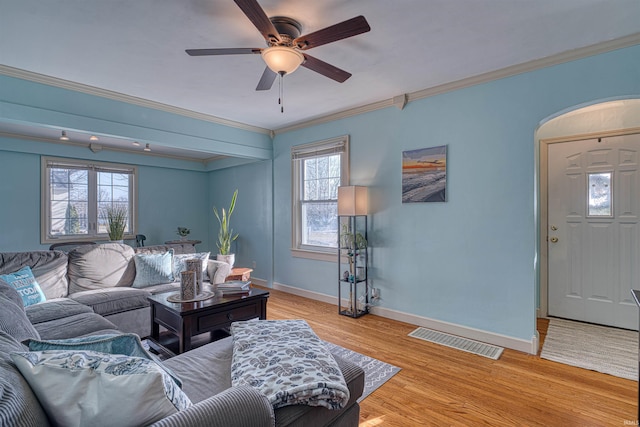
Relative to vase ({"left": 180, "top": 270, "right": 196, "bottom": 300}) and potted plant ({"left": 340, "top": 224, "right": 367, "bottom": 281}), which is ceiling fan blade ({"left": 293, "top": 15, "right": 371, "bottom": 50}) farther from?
potted plant ({"left": 340, "top": 224, "right": 367, "bottom": 281})

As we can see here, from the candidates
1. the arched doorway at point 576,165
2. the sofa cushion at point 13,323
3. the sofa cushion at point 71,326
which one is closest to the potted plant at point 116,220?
the sofa cushion at point 71,326

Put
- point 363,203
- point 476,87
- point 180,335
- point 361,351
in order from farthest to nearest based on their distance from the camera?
point 363,203, point 476,87, point 361,351, point 180,335

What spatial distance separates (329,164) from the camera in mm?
4344

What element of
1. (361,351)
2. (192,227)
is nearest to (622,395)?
(361,351)

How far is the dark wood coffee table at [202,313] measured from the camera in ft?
7.23

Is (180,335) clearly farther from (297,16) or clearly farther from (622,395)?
(622,395)

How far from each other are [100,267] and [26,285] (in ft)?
2.11

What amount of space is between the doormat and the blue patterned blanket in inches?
69.5

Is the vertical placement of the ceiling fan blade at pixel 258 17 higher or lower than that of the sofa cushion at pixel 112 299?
higher

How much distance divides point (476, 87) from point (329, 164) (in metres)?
2.00

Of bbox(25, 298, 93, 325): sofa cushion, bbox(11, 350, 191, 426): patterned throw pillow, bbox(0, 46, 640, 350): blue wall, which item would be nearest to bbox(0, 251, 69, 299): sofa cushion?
bbox(25, 298, 93, 325): sofa cushion

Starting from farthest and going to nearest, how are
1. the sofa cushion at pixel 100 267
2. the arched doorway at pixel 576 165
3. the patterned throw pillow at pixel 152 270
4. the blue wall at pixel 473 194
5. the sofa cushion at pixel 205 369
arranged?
1. the patterned throw pillow at pixel 152 270
2. the arched doorway at pixel 576 165
3. the sofa cushion at pixel 100 267
4. the blue wall at pixel 473 194
5. the sofa cushion at pixel 205 369

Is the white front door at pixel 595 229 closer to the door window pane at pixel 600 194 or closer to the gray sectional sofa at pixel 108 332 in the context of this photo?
the door window pane at pixel 600 194

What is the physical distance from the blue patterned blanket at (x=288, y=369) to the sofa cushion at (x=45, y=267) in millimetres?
2297
